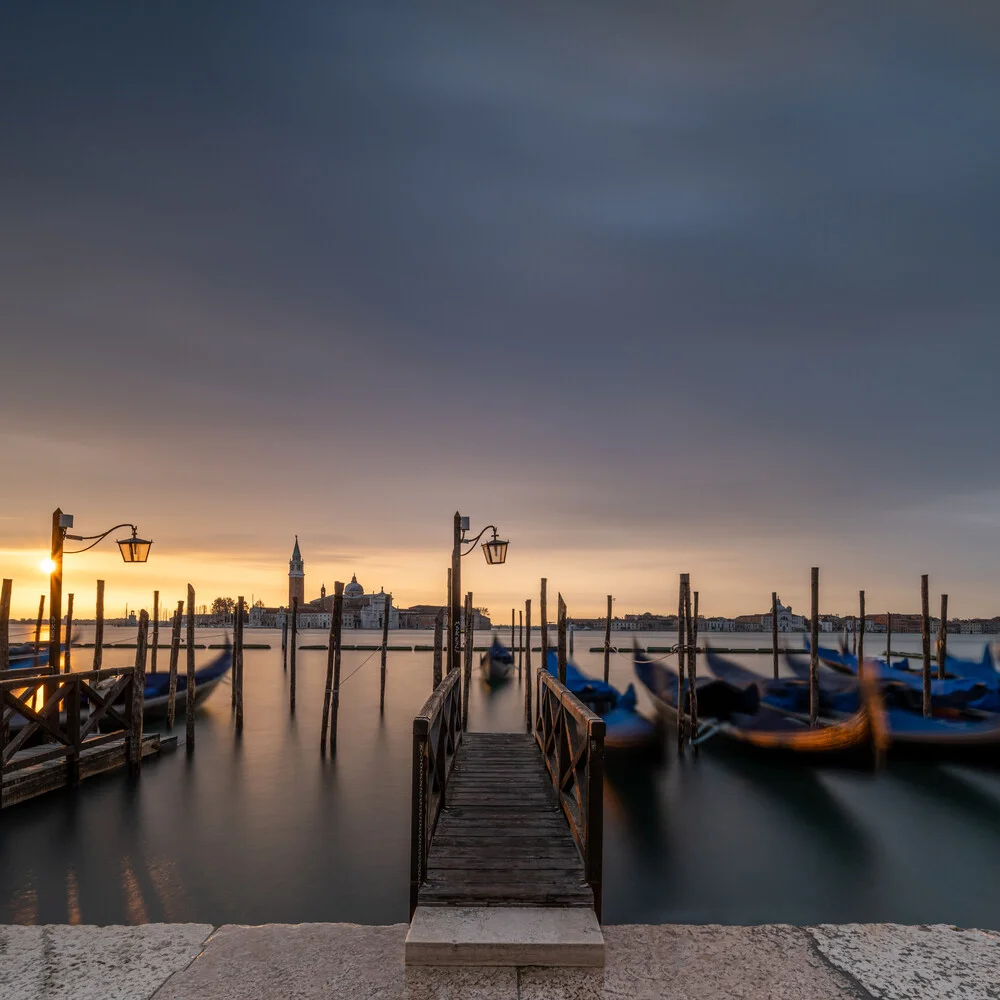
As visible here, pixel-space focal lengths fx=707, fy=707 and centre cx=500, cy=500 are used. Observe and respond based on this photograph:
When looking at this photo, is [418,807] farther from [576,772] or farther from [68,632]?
[68,632]

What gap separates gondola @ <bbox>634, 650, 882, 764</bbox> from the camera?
36.8 feet

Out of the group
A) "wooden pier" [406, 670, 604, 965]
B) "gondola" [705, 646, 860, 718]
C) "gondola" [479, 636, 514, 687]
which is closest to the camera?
"wooden pier" [406, 670, 604, 965]

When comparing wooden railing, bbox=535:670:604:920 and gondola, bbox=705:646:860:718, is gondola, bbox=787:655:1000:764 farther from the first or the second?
wooden railing, bbox=535:670:604:920

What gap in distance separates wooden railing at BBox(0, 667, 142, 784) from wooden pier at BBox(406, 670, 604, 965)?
5889 millimetres

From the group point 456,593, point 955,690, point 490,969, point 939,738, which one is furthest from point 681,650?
point 490,969

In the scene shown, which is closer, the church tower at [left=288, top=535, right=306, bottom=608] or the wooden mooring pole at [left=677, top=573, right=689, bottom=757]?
the wooden mooring pole at [left=677, top=573, right=689, bottom=757]

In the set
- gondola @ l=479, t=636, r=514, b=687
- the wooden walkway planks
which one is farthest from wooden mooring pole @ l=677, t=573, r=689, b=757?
gondola @ l=479, t=636, r=514, b=687

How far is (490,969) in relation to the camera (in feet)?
11.5

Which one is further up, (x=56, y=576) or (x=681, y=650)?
(x=56, y=576)

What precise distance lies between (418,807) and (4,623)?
1126cm

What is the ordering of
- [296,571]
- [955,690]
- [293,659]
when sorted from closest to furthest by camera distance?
[955,690]
[293,659]
[296,571]

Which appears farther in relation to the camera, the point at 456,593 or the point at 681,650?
the point at 681,650

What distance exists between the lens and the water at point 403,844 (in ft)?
23.3

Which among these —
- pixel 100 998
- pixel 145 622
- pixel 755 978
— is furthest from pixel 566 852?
pixel 145 622
